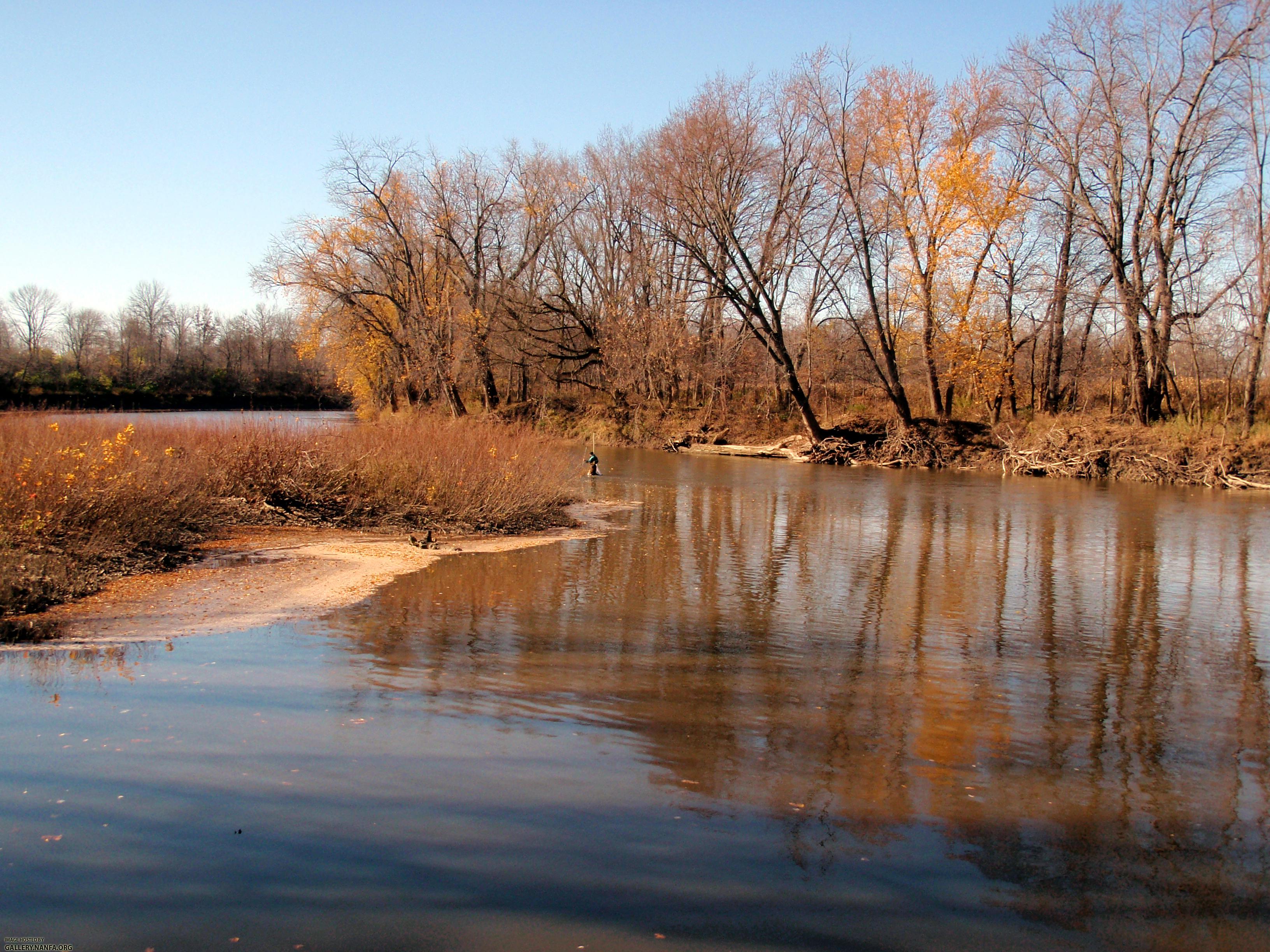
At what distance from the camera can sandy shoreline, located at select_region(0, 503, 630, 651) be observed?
10.1 m

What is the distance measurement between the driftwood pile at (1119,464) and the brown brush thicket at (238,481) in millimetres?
20888

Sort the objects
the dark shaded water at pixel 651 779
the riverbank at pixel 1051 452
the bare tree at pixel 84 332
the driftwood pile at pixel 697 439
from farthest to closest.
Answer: the bare tree at pixel 84 332 → the driftwood pile at pixel 697 439 → the riverbank at pixel 1051 452 → the dark shaded water at pixel 651 779

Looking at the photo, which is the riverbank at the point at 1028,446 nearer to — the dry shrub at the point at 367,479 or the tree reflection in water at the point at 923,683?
the tree reflection in water at the point at 923,683

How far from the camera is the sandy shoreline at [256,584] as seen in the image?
1005cm

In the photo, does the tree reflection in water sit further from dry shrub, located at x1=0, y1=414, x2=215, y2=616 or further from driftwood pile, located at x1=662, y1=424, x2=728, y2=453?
driftwood pile, located at x1=662, y1=424, x2=728, y2=453

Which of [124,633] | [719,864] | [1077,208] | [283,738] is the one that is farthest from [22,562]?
[1077,208]

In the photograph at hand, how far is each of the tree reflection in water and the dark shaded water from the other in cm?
4

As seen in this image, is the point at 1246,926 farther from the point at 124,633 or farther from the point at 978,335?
the point at 978,335

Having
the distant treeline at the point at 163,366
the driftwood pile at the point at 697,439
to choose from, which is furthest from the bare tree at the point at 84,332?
the driftwood pile at the point at 697,439

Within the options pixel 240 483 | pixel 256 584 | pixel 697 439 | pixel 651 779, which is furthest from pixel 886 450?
pixel 651 779

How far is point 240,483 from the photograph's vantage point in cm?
1833

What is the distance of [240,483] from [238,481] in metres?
0.06

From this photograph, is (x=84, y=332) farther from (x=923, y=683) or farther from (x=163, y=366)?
(x=923, y=683)

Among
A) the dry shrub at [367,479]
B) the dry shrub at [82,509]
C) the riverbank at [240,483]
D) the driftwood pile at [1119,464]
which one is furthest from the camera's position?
the driftwood pile at [1119,464]
